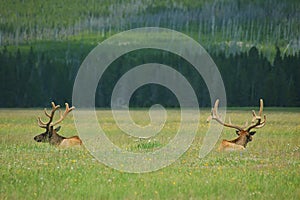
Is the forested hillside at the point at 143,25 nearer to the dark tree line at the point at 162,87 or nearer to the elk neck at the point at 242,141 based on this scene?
the dark tree line at the point at 162,87

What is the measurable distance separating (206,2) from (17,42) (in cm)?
5589

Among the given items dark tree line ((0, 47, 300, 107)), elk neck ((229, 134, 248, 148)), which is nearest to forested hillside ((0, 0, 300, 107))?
dark tree line ((0, 47, 300, 107))

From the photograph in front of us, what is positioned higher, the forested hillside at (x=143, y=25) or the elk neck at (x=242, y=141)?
the forested hillside at (x=143, y=25)

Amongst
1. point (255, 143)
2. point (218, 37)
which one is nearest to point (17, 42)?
point (218, 37)

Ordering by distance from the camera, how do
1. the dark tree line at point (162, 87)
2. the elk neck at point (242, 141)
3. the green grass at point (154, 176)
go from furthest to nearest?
1. the dark tree line at point (162, 87)
2. the elk neck at point (242, 141)
3. the green grass at point (154, 176)

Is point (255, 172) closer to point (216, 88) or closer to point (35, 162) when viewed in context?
point (35, 162)

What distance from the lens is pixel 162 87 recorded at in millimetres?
110375

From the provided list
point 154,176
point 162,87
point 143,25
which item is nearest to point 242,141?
point 154,176

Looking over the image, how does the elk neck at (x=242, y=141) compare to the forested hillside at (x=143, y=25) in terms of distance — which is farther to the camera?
the forested hillside at (x=143, y=25)

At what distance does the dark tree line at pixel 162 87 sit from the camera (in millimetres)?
92438

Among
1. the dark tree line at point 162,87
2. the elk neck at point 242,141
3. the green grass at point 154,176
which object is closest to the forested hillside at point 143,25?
the dark tree line at point 162,87

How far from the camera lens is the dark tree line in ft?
303

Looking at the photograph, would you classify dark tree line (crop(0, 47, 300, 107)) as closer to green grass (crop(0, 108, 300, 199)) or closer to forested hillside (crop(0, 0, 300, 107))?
forested hillside (crop(0, 0, 300, 107))

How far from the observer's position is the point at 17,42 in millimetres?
169250
